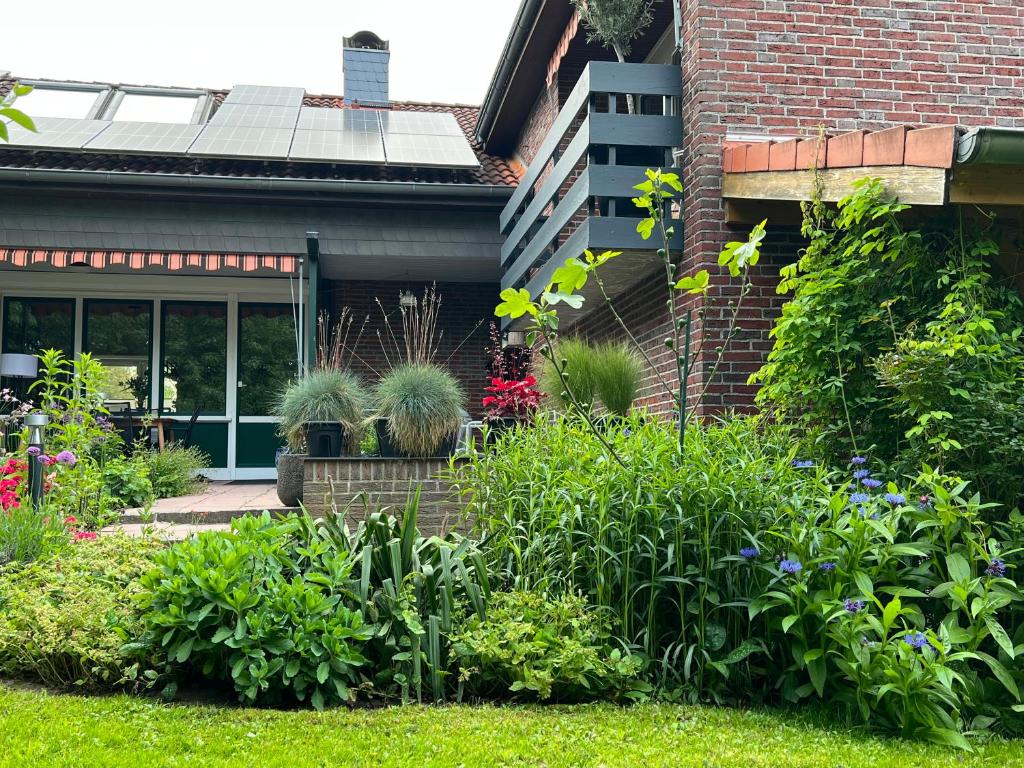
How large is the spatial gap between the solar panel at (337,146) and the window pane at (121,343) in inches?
118

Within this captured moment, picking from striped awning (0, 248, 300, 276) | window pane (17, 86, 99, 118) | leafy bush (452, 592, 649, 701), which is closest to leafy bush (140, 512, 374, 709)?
leafy bush (452, 592, 649, 701)

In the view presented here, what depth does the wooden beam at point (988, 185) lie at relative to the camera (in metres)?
4.55

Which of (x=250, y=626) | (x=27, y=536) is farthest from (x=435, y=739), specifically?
(x=27, y=536)

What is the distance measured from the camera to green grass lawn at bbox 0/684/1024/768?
270 cm

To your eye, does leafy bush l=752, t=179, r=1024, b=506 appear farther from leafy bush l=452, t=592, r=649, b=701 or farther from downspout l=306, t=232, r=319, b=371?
downspout l=306, t=232, r=319, b=371

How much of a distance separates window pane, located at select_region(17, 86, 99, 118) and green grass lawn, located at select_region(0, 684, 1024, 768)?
32.7 feet

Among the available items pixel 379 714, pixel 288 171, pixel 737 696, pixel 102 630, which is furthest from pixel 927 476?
pixel 288 171

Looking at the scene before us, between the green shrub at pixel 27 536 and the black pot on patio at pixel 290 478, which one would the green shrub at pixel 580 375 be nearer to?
the black pot on patio at pixel 290 478

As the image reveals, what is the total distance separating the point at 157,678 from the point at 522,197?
21.4 ft

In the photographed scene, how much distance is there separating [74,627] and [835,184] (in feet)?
14.1

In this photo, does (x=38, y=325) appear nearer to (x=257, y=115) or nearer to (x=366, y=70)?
(x=257, y=115)

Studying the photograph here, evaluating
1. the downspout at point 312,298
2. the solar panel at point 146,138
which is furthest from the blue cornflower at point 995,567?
the solar panel at point 146,138

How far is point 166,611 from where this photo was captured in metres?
3.32

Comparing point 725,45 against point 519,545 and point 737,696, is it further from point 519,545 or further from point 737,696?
point 737,696
